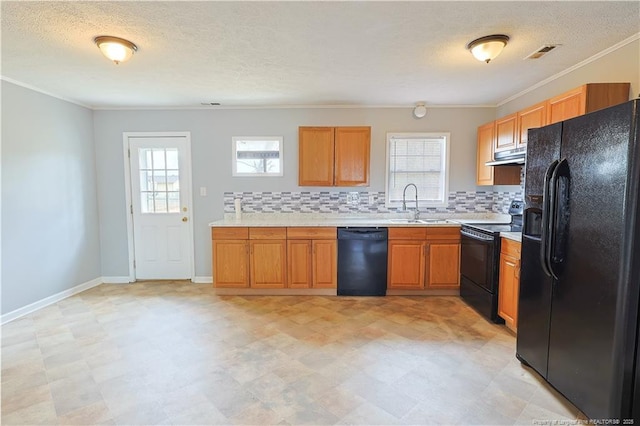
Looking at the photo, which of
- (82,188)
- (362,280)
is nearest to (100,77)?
(82,188)

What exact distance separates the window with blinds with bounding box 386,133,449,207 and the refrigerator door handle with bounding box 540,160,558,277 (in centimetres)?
232

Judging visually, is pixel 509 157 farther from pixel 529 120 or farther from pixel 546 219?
pixel 546 219

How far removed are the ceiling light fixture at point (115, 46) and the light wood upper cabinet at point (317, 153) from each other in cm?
211

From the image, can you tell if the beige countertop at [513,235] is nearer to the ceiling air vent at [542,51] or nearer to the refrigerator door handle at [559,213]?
the refrigerator door handle at [559,213]

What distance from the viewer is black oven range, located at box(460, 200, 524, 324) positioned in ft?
9.97

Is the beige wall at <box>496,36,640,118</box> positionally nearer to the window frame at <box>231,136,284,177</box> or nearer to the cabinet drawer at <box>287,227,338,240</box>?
the cabinet drawer at <box>287,227,338,240</box>

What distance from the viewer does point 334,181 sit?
13.3 ft

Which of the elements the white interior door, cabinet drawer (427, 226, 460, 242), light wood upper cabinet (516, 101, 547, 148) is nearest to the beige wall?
light wood upper cabinet (516, 101, 547, 148)

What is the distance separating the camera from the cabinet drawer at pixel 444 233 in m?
3.71

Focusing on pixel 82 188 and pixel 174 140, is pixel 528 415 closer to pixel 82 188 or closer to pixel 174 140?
pixel 174 140

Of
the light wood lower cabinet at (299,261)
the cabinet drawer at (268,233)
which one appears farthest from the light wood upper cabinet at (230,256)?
the light wood lower cabinet at (299,261)

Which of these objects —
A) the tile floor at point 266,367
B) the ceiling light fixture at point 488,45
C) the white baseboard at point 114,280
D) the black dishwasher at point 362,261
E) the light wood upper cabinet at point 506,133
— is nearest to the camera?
the tile floor at point 266,367

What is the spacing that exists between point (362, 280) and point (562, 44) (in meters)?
2.90

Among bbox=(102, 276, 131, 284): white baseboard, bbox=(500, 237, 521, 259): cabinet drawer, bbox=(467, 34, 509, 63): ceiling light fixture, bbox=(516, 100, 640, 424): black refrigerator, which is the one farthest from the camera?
bbox=(102, 276, 131, 284): white baseboard
